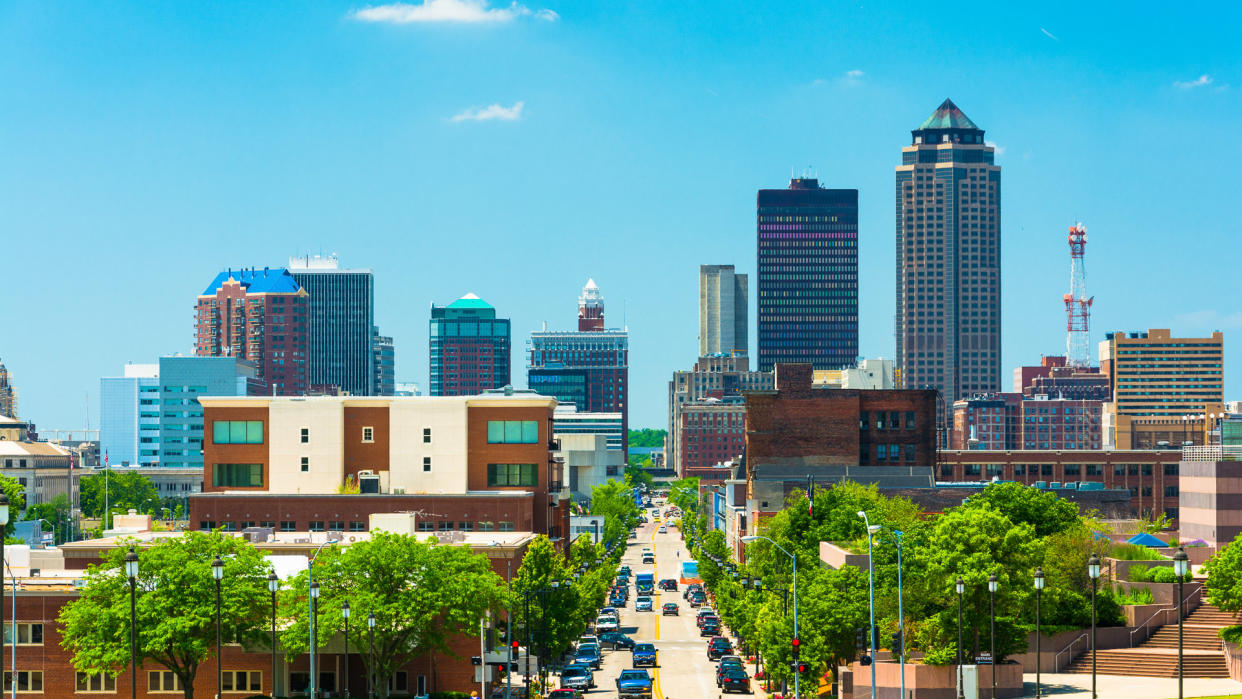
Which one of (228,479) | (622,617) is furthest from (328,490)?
(622,617)

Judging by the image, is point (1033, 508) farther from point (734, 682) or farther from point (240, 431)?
point (240, 431)

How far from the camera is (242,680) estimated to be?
3285 inches

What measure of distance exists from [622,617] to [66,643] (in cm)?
7829

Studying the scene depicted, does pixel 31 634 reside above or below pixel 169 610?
below

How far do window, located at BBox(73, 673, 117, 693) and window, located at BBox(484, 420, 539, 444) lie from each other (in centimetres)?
4676

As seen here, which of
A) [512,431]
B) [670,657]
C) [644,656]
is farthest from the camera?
[512,431]

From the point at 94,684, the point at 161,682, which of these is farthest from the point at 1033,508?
the point at 94,684

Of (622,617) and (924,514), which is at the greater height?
(924,514)

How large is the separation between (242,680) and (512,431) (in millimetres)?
45594

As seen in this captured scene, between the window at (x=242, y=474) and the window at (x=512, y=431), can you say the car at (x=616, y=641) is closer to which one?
the window at (x=512, y=431)

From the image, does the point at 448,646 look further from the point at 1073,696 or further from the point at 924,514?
the point at 924,514

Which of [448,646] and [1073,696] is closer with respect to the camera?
[1073,696]

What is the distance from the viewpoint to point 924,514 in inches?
5241

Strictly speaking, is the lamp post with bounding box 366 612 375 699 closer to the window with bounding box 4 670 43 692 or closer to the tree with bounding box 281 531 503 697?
the tree with bounding box 281 531 503 697
